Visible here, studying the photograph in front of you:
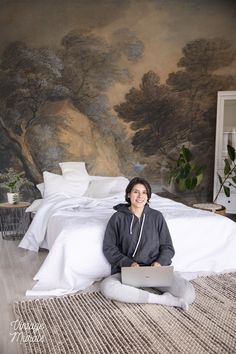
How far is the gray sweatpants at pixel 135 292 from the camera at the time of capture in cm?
248

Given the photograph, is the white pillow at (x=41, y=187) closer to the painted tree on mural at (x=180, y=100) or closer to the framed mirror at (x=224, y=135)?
the painted tree on mural at (x=180, y=100)

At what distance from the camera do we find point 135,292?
2482 millimetres

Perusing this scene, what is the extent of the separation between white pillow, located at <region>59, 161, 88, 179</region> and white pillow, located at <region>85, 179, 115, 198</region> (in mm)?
312

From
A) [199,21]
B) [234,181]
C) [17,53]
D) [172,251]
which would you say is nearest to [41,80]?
[17,53]

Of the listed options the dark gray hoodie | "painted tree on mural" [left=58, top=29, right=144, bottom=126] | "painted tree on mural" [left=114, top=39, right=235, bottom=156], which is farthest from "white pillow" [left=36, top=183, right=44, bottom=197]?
the dark gray hoodie

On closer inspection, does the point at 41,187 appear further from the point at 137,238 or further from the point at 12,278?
the point at 137,238

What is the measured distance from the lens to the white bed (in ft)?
9.26

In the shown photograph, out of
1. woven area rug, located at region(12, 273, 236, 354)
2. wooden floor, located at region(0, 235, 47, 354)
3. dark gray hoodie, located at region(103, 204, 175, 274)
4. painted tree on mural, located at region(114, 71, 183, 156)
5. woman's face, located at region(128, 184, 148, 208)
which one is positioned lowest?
wooden floor, located at region(0, 235, 47, 354)

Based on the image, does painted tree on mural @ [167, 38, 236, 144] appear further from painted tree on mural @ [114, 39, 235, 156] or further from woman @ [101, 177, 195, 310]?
woman @ [101, 177, 195, 310]

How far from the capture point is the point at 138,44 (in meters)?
5.51

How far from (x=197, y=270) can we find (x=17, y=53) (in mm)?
3849

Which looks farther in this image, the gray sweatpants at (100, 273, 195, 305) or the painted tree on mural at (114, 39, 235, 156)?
the painted tree on mural at (114, 39, 235, 156)

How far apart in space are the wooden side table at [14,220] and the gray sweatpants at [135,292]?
2.24 m

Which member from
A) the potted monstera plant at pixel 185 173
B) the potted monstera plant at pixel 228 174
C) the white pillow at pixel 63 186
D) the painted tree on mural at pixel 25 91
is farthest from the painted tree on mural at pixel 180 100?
the white pillow at pixel 63 186
